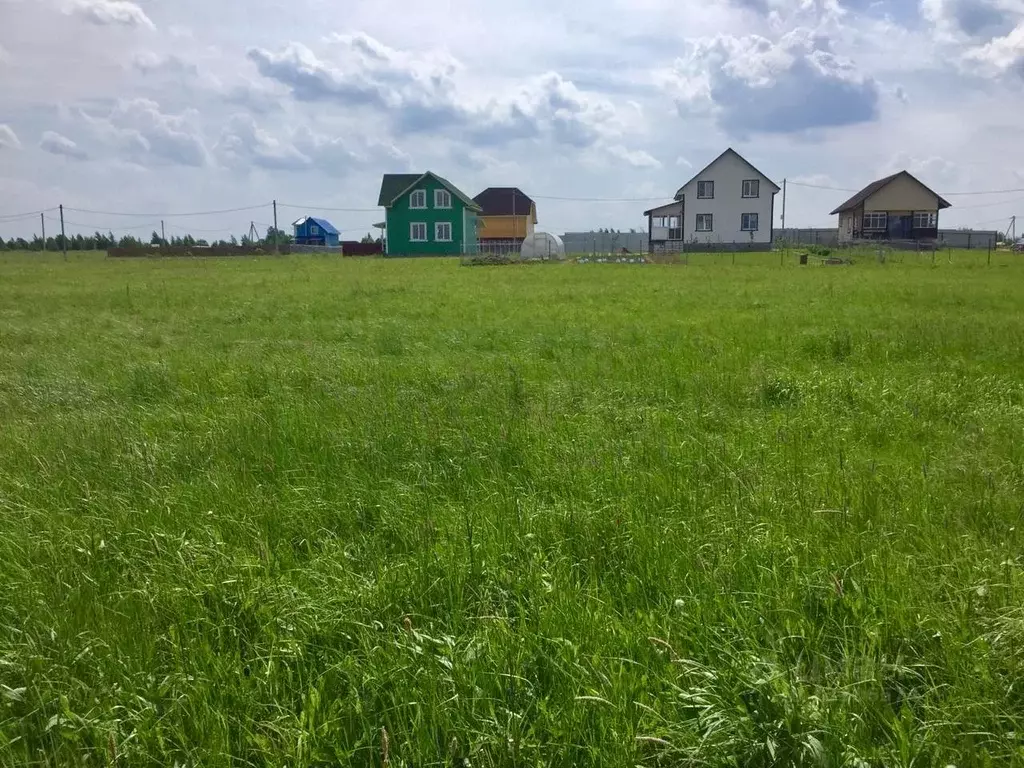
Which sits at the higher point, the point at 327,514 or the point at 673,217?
the point at 673,217

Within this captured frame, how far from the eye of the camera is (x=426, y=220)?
215 ft

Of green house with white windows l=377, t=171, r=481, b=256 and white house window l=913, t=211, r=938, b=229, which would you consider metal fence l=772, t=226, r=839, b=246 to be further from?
green house with white windows l=377, t=171, r=481, b=256

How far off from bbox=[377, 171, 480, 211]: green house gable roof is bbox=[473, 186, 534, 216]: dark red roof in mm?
10193

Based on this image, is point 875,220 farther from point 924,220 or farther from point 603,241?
point 603,241

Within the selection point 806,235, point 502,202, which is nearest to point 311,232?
point 502,202

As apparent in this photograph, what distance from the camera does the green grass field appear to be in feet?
8.65

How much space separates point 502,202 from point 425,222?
18.3m

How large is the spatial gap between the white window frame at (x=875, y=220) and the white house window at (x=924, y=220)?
8.33 ft

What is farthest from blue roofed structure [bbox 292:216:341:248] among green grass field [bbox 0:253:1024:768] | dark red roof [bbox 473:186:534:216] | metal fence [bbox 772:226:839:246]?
green grass field [bbox 0:253:1024:768]

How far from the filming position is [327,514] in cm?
464

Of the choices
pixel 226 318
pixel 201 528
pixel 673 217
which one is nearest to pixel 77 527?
pixel 201 528

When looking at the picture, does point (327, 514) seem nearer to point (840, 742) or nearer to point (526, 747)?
point (526, 747)

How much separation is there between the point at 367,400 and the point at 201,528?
326 cm

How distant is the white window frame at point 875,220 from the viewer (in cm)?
7150
